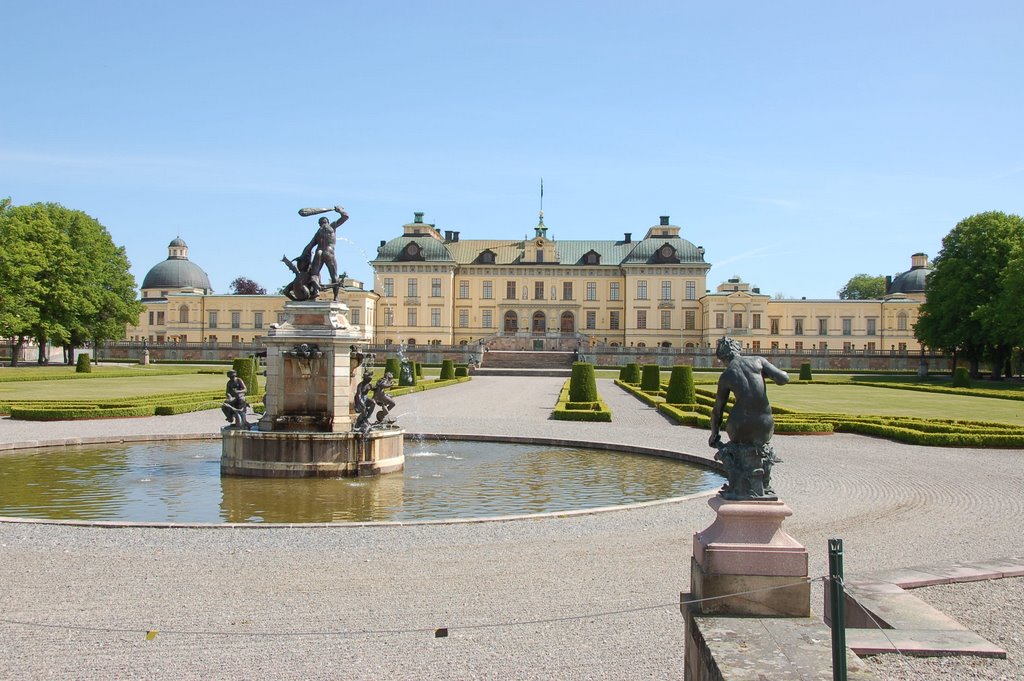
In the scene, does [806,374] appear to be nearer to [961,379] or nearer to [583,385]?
[961,379]

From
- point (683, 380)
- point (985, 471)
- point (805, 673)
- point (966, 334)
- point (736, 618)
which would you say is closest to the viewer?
point (805, 673)

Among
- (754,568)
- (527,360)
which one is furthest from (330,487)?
(527,360)

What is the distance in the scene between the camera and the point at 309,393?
14.6 meters

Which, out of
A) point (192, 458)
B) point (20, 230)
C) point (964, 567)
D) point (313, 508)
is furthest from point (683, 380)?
point (20, 230)

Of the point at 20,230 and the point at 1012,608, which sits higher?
the point at 20,230

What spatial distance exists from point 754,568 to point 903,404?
29781mm

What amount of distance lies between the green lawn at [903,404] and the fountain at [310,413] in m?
17.6

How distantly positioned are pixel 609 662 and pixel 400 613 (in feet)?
5.85

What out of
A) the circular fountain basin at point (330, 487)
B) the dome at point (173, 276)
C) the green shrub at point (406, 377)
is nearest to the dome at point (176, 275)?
the dome at point (173, 276)

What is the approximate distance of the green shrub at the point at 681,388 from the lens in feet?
98.0

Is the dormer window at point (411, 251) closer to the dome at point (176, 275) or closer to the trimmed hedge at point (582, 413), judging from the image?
the dome at point (176, 275)

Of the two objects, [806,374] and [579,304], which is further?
[579,304]

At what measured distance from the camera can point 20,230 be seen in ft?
173

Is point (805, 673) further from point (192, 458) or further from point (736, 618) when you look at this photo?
point (192, 458)
